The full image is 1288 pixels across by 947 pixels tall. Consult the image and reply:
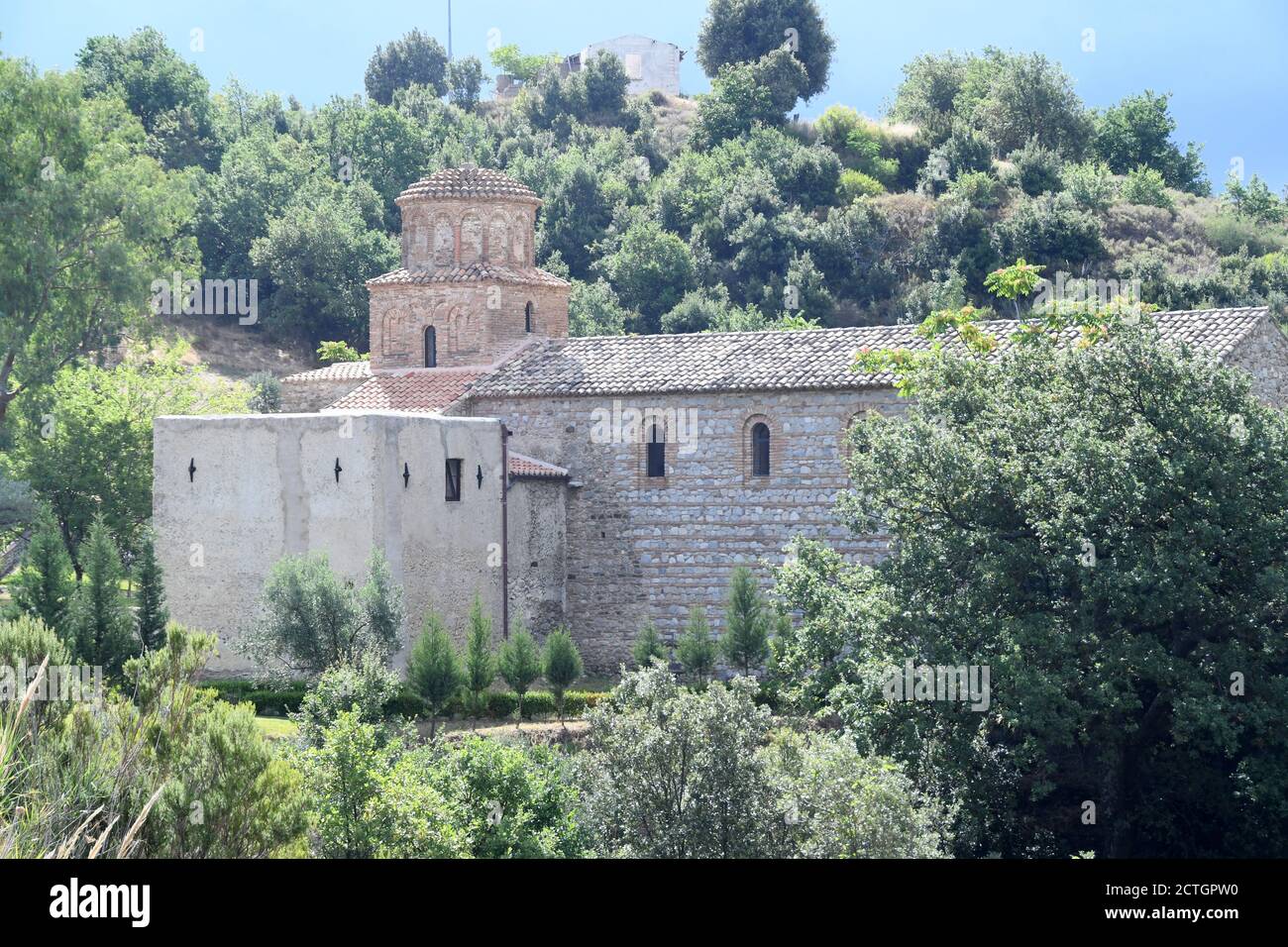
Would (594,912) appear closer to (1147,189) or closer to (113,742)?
(113,742)

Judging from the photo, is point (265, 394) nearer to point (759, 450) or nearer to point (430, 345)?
point (430, 345)

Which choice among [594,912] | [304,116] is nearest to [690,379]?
[594,912]

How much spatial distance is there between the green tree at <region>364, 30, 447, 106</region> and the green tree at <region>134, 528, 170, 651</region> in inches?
2903

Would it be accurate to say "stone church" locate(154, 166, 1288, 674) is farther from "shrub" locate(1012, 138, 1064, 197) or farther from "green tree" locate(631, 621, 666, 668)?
"shrub" locate(1012, 138, 1064, 197)

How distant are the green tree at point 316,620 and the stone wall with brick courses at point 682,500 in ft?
18.7

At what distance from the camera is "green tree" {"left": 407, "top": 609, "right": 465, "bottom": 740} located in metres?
22.7

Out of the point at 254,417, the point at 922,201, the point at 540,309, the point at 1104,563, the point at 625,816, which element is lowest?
the point at 625,816

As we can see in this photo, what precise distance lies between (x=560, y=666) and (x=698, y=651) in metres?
2.10

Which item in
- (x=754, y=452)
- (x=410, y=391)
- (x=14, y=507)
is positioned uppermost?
(x=410, y=391)

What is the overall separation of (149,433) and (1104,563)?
22062 millimetres

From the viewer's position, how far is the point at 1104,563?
746 inches

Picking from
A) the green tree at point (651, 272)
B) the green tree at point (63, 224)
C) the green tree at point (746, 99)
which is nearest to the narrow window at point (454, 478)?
the green tree at point (63, 224)

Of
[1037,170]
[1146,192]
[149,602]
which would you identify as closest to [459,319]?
[149,602]

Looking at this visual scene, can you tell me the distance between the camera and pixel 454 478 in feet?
86.4
